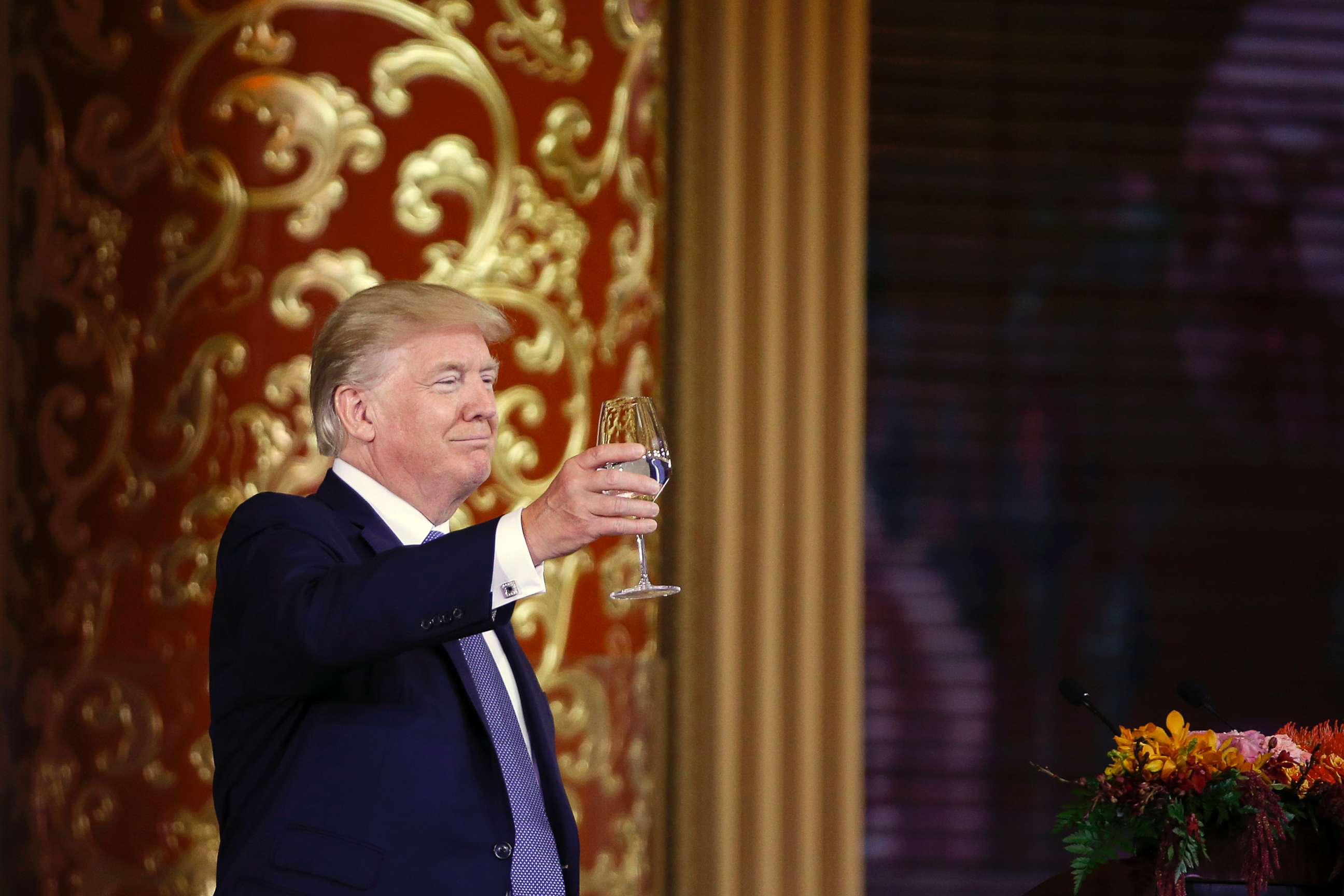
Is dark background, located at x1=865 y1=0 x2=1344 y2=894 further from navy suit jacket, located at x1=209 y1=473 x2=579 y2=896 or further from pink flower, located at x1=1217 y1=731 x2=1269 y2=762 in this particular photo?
navy suit jacket, located at x1=209 y1=473 x2=579 y2=896

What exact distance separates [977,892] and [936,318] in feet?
4.01

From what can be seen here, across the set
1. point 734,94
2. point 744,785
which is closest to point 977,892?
point 744,785

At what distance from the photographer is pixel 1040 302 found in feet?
10.0

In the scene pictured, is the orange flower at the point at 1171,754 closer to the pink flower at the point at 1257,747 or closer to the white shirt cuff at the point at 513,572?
the pink flower at the point at 1257,747

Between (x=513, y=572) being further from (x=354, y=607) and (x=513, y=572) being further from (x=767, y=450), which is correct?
(x=767, y=450)

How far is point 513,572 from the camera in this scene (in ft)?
4.29

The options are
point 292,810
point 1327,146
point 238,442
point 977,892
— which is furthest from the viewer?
point 1327,146

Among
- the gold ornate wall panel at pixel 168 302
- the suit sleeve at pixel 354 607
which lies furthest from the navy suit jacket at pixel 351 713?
the gold ornate wall panel at pixel 168 302

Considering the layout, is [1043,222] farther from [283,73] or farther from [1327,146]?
[283,73]

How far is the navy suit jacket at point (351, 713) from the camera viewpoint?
1.30m

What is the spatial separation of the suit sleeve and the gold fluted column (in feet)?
4.13

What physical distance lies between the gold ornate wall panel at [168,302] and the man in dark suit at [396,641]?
85 cm

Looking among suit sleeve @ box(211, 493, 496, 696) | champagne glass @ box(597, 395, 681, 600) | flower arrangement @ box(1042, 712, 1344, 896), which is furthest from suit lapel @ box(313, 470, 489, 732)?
flower arrangement @ box(1042, 712, 1344, 896)

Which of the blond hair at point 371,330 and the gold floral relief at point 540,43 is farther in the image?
the gold floral relief at point 540,43
